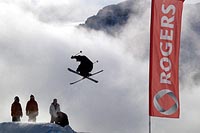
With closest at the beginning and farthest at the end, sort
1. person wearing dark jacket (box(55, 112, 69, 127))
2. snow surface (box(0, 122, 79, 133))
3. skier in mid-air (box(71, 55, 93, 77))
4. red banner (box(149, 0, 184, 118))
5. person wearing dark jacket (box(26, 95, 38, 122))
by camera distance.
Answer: red banner (box(149, 0, 184, 118)), snow surface (box(0, 122, 79, 133)), person wearing dark jacket (box(55, 112, 69, 127)), person wearing dark jacket (box(26, 95, 38, 122)), skier in mid-air (box(71, 55, 93, 77))

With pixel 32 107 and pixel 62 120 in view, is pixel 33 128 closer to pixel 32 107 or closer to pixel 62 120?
pixel 62 120

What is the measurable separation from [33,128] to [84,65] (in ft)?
34.7

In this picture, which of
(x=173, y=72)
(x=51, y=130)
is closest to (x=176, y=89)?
(x=173, y=72)

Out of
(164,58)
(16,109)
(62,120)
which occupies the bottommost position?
(62,120)

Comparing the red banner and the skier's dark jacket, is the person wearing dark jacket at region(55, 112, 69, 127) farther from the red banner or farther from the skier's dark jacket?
the red banner

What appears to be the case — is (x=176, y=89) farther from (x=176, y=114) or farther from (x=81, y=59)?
(x=81, y=59)

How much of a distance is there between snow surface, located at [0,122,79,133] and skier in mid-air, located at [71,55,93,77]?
8656mm

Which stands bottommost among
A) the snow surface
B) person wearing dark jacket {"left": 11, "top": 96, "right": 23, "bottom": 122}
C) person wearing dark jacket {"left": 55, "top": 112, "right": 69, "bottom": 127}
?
the snow surface

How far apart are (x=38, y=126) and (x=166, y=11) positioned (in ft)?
23.2

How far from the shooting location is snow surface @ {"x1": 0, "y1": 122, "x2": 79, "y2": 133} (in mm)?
27109

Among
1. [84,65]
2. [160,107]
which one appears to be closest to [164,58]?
[160,107]

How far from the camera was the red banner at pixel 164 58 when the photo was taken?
2647cm

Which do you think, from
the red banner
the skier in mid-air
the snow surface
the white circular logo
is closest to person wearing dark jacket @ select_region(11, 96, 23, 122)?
the snow surface

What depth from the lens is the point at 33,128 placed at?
2781 centimetres
